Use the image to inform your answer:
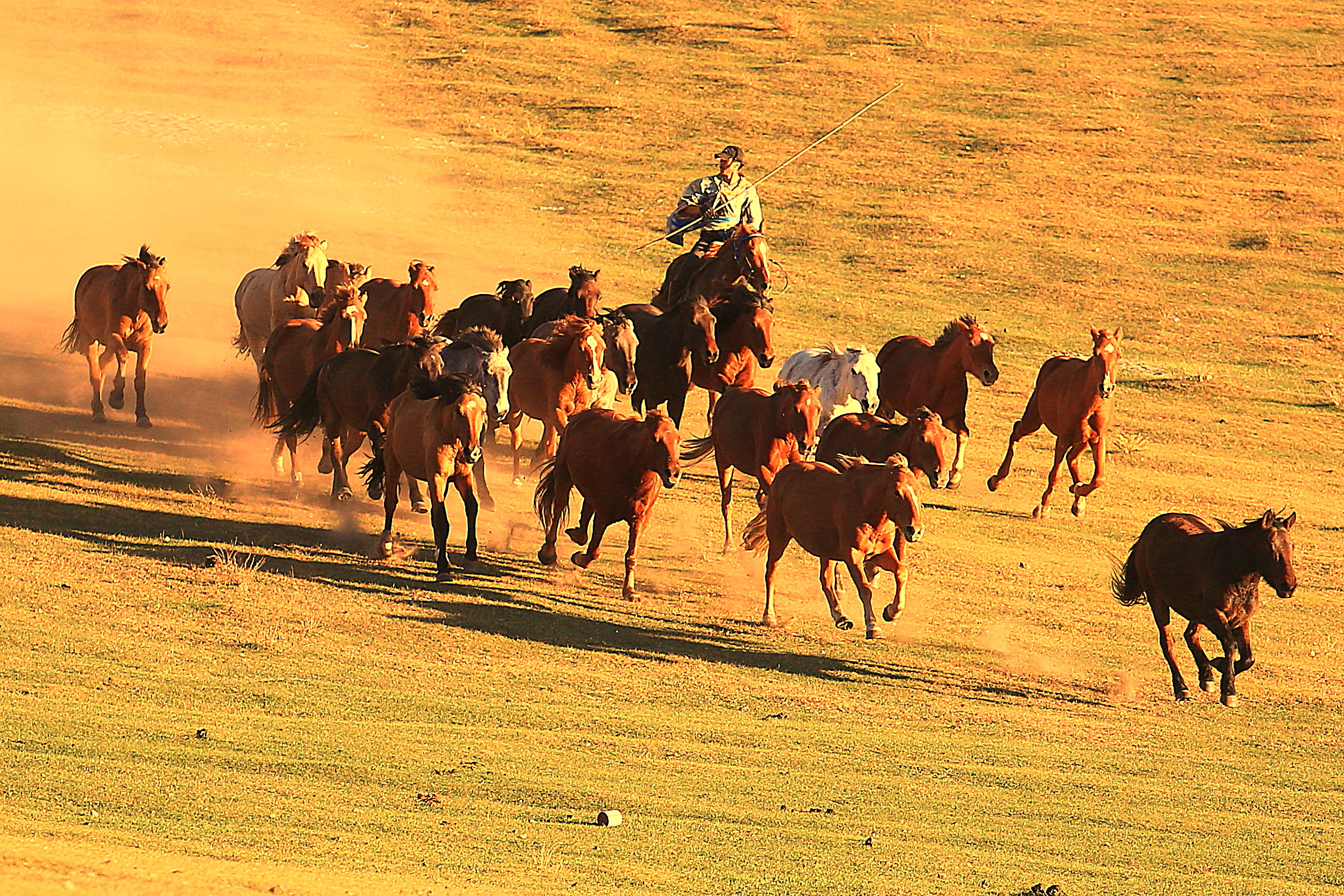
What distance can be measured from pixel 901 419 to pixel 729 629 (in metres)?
8.84

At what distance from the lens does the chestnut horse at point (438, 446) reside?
1609 centimetres

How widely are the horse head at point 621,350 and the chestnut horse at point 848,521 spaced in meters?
3.83

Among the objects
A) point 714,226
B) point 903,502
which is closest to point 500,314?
point 714,226

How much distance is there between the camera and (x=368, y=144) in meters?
47.8

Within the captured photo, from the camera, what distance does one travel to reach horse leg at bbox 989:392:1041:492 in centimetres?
2241

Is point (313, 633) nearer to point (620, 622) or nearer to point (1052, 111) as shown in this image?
point (620, 622)

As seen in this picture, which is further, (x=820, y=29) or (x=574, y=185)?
(x=820, y=29)

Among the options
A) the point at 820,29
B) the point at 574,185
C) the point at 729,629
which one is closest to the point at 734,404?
the point at 729,629

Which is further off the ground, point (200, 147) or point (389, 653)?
point (200, 147)

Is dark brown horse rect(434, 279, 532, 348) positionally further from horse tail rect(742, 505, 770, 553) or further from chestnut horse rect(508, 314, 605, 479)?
horse tail rect(742, 505, 770, 553)

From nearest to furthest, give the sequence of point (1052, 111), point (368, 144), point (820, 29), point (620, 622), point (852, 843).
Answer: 1. point (852, 843)
2. point (620, 622)
3. point (368, 144)
4. point (1052, 111)
5. point (820, 29)

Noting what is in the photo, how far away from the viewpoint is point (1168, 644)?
594 inches

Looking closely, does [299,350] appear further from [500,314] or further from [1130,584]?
[1130,584]

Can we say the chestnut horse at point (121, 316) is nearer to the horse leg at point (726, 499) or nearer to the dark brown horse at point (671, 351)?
the dark brown horse at point (671, 351)
